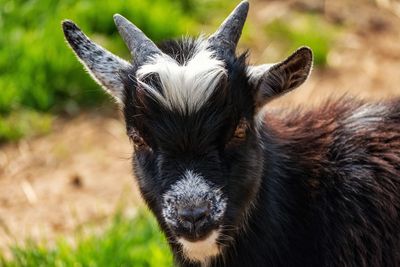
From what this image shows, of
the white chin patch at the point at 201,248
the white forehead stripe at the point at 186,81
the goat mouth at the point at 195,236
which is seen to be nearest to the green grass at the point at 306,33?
the white forehead stripe at the point at 186,81

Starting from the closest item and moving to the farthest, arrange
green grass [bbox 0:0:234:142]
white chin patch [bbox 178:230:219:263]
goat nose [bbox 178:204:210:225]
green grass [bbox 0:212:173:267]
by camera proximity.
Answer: goat nose [bbox 178:204:210:225] → white chin patch [bbox 178:230:219:263] → green grass [bbox 0:212:173:267] → green grass [bbox 0:0:234:142]

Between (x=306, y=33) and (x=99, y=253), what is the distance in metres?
3.85

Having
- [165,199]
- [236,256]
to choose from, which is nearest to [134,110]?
[165,199]

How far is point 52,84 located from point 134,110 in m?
3.73

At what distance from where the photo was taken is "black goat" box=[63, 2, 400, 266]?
5383 mm

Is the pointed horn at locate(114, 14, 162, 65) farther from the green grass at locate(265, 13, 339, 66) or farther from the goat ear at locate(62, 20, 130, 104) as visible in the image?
the green grass at locate(265, 13, 339, 66)

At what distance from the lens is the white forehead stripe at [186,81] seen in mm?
5395

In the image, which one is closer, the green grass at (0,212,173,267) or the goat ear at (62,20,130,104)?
the goat ear at (62,20,130,104)

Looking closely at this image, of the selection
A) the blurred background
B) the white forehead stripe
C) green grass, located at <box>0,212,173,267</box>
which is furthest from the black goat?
the blurred background

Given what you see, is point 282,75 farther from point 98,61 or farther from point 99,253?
point 99,253

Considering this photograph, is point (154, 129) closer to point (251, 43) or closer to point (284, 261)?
point (284, 261)

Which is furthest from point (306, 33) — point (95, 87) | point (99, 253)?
point (99, 253)

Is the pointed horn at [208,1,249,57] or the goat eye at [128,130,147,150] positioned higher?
the pointed horn at [208,1,249,57]

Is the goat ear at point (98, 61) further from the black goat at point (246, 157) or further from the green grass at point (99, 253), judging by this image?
the green grass at point (99, 253)
